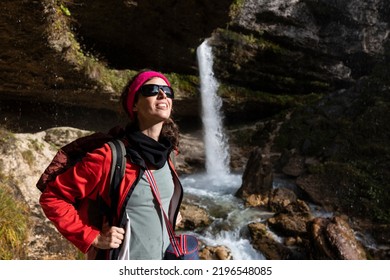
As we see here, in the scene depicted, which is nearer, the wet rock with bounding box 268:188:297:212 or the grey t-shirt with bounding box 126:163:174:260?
the grey t-shirt with bounding box 126:163:174:260

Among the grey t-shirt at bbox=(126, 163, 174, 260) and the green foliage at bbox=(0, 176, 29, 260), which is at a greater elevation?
the grey t-shirt at bbox=(126, 163, 174, 260)

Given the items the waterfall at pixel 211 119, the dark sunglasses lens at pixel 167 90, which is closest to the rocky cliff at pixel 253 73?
the waterfall at pixel 211 119

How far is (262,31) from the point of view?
1725cm

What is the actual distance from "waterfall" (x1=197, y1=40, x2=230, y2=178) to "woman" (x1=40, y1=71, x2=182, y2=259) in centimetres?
1261

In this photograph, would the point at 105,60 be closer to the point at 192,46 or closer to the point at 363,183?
the point at 192,46

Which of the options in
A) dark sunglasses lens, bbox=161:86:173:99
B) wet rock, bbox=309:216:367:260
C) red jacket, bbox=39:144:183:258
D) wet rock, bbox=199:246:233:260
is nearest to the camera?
red jacket, bbox=39:144:183:258

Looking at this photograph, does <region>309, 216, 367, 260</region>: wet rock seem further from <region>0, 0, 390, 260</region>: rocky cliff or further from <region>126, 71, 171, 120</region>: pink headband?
<region>126, 71, 171, 120</region>: pink headband

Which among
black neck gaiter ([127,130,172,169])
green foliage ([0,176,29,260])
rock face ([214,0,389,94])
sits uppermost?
rock face ([214,0,389,94])

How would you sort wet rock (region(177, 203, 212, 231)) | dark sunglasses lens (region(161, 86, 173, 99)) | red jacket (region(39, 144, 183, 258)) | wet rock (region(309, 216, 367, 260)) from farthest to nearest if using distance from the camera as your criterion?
1. wet rock (region(177, 203, 212, 231))
2. wet rock (region(309, 216, 367, 260))
3. dark sunglasses lens (region(161, 86, 173, 99))
4. red jacket (region(39, 144, 183, 258))

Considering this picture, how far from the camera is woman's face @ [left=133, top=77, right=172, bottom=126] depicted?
1910mm

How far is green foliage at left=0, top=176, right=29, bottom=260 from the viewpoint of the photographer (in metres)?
3.90

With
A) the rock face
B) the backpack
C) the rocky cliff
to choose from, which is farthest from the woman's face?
the rock face

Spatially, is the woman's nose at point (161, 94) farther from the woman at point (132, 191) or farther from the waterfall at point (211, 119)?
the waterfall at point (211, 119)
